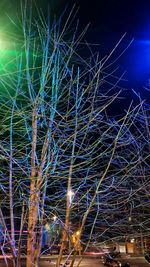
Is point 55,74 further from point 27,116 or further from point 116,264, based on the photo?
point 116,264

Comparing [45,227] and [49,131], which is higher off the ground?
[49,131]

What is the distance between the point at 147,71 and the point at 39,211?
7002mm

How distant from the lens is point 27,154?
5285 millimetres

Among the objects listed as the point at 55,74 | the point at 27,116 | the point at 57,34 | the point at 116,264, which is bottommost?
the point at 116,264

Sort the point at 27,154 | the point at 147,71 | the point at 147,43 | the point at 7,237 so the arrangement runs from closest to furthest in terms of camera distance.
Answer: the point at 7,237 < the point at 27,154 < the point at 147,43 < the point at 147,71

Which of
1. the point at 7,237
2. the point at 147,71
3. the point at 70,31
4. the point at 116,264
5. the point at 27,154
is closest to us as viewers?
the point at 7,237

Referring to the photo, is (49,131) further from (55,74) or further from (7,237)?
(7,237)

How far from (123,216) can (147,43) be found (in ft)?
18.2

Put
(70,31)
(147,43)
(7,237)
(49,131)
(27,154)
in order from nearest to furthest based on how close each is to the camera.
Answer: (7,237) → (49,131) → (27,154) → (70,31) → (147,43)

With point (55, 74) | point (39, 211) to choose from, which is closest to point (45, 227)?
point (39, 211)

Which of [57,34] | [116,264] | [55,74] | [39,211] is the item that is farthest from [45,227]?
[116,264]

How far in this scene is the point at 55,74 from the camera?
5.45m

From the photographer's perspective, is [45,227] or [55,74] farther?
[55,74]

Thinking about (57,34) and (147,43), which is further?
(147,43)
